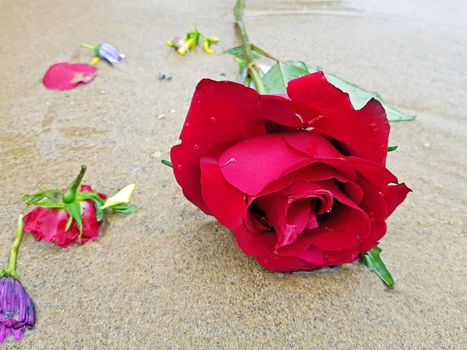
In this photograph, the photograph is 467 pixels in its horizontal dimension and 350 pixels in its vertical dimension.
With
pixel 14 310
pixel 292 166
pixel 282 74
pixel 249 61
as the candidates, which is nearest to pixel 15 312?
pixel 14 310

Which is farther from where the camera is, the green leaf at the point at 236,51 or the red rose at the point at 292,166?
the green leaf at the point at 236,51

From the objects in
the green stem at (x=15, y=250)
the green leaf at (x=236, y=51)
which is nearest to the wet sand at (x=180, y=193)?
the green stem at (x=15, y=250)

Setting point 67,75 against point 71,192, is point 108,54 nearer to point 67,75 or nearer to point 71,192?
point 67,75

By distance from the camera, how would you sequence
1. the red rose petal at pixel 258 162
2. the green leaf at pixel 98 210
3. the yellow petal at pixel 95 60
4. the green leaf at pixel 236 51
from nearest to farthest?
the red rose petal at pixel 258 162 → the green leaf at pixel 98 210 → the green leaf at pixel 236 51 → the yellow petal at pixel 95 60

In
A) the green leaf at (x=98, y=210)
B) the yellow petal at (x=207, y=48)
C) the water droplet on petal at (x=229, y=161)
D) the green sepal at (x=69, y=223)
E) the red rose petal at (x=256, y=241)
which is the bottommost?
the yellow petal at (x=207, y=48)

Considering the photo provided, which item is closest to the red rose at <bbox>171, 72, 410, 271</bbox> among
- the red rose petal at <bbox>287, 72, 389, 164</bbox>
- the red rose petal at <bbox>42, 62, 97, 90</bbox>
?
the red rose petal at <bbox>287, 72, 389, 164</bbox>

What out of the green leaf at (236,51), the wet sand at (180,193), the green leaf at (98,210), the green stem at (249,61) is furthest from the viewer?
the green leaf at (236,51)

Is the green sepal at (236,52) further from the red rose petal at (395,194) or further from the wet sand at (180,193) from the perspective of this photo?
the red rose petal at (395,194)
